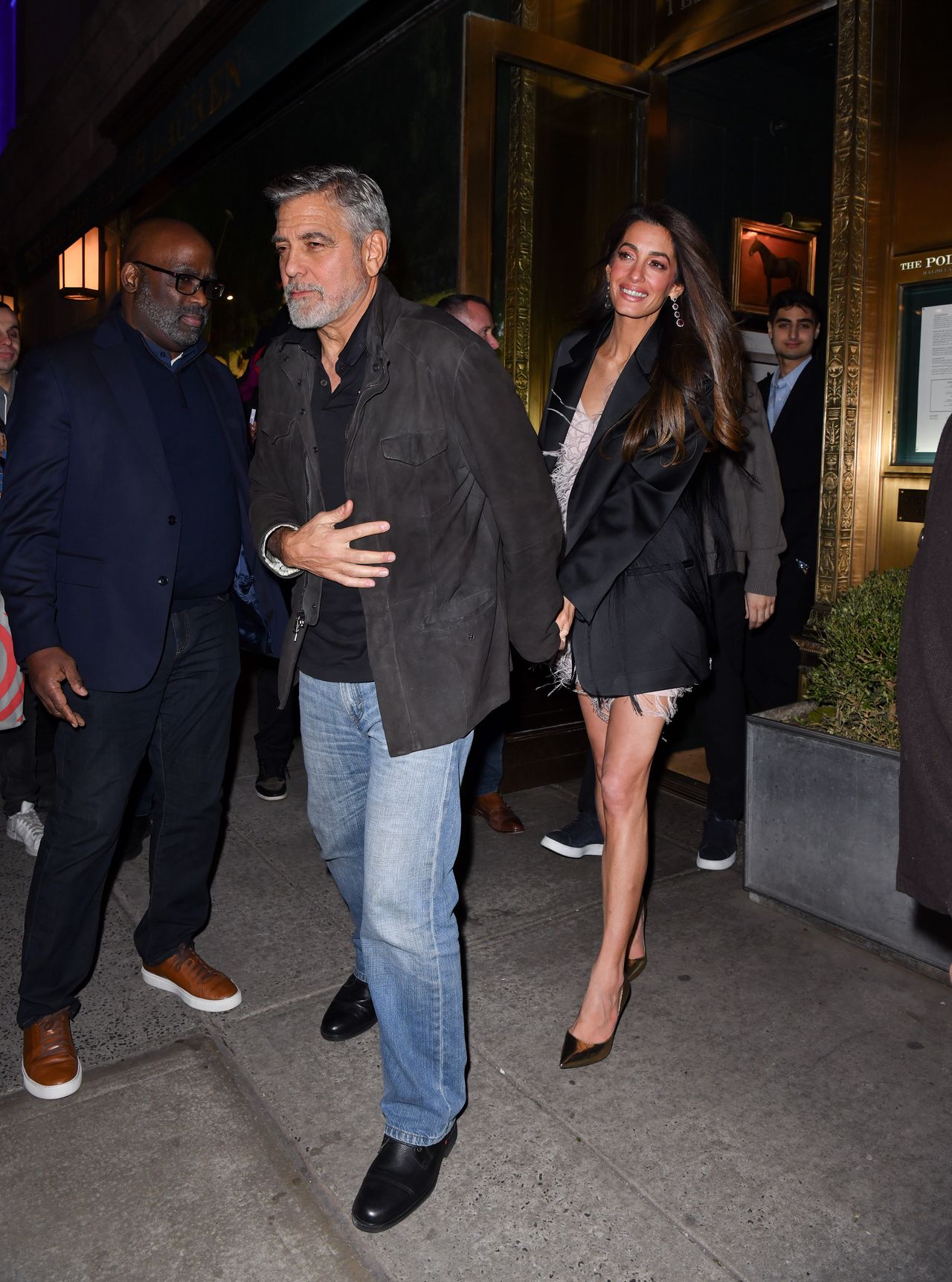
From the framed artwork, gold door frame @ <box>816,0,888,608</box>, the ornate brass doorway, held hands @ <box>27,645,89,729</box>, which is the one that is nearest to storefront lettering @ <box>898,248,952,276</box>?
gold door frame @ <box>816,0,888,608</box>

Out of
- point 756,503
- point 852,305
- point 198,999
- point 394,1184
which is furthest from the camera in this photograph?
point 852,305

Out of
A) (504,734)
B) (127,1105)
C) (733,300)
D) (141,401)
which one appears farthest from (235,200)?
(127,1105)

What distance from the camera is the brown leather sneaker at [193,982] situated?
3.17 metres

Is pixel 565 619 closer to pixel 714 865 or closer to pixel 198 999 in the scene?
pixel 198 999

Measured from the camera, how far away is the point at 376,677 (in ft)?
7.27

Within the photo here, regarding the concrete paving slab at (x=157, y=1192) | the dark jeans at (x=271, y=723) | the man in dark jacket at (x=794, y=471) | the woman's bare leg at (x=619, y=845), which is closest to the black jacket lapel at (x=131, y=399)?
the woman's bare leg at (x=619, y=845)

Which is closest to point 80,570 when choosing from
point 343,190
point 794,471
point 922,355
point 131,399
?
point 131,399

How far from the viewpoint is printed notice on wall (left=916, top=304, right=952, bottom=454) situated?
432 centimetres

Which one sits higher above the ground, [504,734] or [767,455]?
[767,455]

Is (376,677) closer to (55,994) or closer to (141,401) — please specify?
(141,401)

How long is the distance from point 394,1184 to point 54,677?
1.46 meters

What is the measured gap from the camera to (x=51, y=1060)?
2799 millimetres

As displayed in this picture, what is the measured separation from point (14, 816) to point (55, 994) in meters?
1.87

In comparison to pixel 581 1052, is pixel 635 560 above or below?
above
